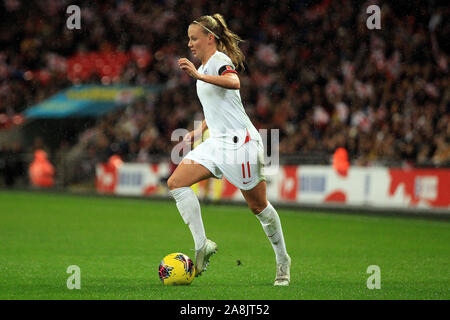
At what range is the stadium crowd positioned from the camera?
63.7 ft

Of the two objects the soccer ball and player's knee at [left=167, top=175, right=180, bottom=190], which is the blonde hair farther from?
the soccer ball

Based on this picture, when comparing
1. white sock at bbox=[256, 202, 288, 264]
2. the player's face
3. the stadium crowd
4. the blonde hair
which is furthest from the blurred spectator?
white sock at bbox=[256, 202, 288, 264]

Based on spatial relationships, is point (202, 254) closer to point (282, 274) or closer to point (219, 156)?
point (282, 274)

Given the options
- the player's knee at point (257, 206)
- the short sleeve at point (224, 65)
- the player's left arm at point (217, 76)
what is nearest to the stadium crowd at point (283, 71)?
the player's knee at point (257, 206)

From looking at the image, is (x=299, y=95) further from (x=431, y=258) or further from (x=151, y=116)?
(x=431, y=258)

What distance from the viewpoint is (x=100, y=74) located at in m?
30.6

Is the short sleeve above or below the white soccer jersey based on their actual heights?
above

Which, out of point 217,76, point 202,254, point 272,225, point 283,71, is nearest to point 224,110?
point 217,76

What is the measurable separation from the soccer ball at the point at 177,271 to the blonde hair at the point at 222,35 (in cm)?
190

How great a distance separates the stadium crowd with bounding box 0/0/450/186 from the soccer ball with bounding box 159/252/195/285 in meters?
10.9

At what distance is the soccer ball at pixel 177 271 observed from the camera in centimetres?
713

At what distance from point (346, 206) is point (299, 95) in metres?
5.01

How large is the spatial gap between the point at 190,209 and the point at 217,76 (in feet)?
4.17

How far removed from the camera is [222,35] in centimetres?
742
